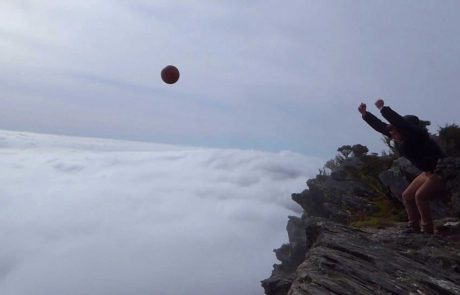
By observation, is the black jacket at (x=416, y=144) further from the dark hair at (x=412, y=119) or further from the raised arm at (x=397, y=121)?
the dark hair at (x=412, y=119)

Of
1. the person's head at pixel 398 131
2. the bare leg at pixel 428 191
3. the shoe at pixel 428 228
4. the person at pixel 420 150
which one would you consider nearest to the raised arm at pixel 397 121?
the person at pixel 420 150

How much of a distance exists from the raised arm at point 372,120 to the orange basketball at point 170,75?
4441 millimetres

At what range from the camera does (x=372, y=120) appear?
9141 millimetres

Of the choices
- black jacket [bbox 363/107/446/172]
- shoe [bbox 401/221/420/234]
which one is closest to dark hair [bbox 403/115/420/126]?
black jacket [bbox 363/107/446/172]

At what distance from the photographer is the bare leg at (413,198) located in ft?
29.0

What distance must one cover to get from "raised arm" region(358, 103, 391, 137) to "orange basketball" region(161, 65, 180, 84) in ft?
14.6

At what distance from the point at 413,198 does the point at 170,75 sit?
6.44 m

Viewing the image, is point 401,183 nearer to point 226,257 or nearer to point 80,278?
point 226,257

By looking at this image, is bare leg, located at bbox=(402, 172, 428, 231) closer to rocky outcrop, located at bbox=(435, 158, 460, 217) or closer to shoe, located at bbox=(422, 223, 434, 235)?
shoe, located at bbox=(422, 223, 434, 235)

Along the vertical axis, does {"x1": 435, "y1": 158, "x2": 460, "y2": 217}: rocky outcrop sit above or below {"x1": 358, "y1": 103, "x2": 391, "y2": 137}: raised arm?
below

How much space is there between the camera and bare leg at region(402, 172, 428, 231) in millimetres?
8836

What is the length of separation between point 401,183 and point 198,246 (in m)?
191

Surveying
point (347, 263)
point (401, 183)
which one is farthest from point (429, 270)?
point (401, 183)

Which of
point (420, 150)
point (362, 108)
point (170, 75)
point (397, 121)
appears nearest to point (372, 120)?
point (362, 108)
